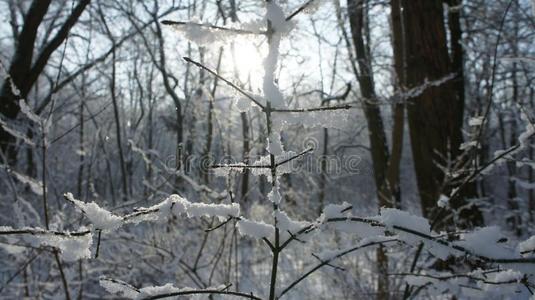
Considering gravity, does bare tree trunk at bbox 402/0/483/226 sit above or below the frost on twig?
above

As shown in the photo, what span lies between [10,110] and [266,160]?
382 cm

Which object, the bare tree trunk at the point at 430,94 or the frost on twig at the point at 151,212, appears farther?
the bare tree trunk at the point at 430,94

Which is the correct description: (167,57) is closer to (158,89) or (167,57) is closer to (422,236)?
(158,89)

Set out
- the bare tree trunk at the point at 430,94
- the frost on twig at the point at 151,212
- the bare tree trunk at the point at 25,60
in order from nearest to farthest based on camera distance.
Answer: the frost on twig at the point at 151,212 → the bare tree trunk at the point at 25,60 → the bare tree trunk at the point at 430,94

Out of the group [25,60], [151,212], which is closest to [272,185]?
[151,212]

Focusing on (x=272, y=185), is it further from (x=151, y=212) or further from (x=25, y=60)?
(x=25, y=60)

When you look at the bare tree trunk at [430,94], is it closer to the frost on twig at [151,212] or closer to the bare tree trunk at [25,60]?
the bare tree trunk at [25,60]

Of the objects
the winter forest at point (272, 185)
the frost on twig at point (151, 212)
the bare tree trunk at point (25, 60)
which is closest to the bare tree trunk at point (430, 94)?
the winter forest at point (272, 185)

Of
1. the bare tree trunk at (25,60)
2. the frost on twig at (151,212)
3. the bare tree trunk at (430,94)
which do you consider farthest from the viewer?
the bare tree trunk at (430,94)

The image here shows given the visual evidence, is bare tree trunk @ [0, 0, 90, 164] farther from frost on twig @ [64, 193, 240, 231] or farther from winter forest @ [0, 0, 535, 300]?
frost on twig @ [64, 193, 240, 231]

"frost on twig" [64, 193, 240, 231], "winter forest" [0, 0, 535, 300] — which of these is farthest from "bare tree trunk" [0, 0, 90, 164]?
"frost on twig" [64, 193, 240, 231]

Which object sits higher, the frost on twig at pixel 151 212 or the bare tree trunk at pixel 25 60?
Answer: the bare tree trunk at pixel 25 60

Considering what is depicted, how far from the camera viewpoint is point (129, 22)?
10.9 m

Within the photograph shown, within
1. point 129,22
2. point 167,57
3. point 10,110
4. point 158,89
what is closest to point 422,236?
point 10,110
